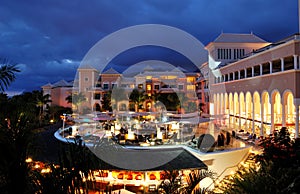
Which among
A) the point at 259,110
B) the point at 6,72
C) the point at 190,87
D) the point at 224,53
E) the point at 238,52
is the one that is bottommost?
the point at 259,110

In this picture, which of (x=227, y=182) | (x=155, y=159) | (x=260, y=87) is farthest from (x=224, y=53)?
(x=227, y=182)

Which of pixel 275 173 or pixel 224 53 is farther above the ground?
pixel 224 53

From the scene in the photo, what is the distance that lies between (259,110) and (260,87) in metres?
6.37

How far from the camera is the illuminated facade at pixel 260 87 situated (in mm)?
14375

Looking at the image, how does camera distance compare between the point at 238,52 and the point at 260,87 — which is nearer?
the point at 260,87

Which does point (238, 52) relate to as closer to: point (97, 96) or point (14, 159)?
point (97, 96)

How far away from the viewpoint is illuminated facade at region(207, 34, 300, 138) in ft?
47.2

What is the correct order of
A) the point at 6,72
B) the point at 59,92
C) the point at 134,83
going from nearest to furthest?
1. the point at 6,72
2. the point at 59,92
3. the point at 134,83

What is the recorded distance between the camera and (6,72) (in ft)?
15.2

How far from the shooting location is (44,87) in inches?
1827

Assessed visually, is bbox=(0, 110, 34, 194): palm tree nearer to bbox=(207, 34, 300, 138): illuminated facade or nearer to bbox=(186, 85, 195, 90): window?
bbox=(207, 34, 300, 138): illuminated facade

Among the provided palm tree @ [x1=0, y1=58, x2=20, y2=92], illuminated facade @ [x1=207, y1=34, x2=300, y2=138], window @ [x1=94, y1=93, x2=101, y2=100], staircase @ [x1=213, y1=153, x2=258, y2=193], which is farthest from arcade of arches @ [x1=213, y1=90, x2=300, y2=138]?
window @ [x1=94, y1=93, x2=101, y2=100]

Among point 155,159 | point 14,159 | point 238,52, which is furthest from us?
point 238,52

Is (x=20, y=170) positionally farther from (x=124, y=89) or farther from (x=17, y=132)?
(x=124, y=89)
